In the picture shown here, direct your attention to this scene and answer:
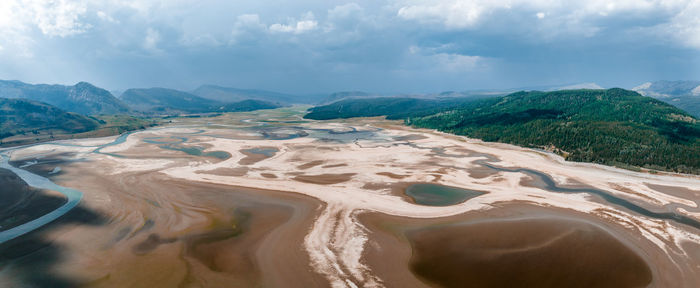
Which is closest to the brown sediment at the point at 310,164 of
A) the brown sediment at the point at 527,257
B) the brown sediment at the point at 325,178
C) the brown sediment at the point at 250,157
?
the brown sediment at the point at 325,178

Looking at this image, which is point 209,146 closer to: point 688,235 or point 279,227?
point 279,227

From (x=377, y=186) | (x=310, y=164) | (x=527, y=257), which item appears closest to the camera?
(x=527, y=257)

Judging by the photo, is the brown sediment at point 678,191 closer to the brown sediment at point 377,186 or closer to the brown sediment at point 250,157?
the brown sediment at point 377,186

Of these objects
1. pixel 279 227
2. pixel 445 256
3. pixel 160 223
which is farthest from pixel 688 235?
pixel 160 223

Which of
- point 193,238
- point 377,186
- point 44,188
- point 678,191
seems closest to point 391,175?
point 377,186

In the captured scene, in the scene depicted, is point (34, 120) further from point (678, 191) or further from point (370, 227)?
point (678, 191)

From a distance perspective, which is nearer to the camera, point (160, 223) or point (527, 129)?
point (160, 223)
